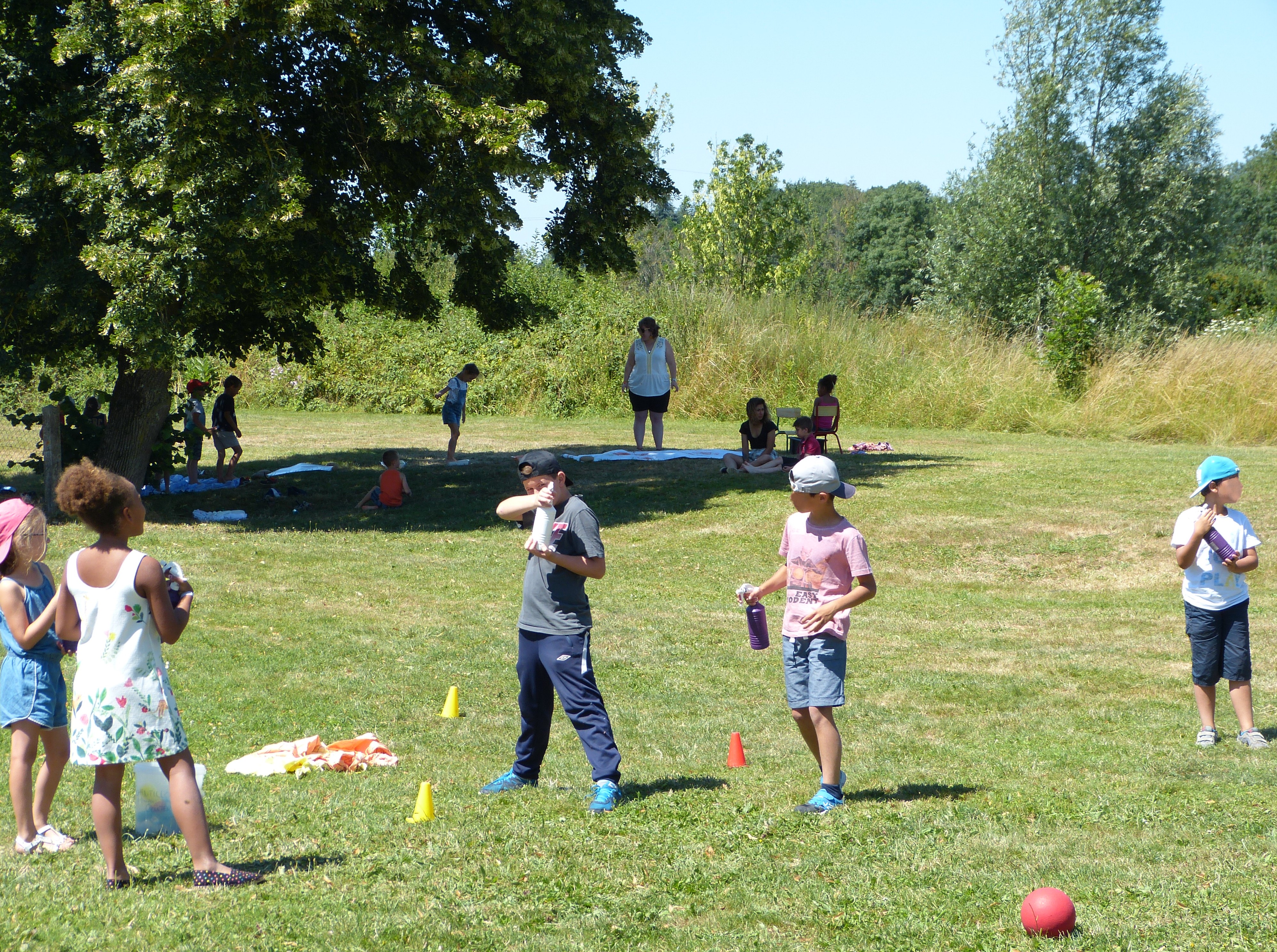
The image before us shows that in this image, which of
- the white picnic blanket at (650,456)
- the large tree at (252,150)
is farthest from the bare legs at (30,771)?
the white picnic blanket at (650,456)

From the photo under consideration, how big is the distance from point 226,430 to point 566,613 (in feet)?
47.6

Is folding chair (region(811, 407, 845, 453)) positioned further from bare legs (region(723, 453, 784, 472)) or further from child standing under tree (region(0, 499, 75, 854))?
child standing under tree (region(0, 499, 75, 854))

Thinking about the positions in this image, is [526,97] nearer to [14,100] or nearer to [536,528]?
[14,100]

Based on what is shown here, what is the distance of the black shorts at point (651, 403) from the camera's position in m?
20.3

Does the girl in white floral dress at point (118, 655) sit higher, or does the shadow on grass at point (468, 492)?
the girl in white floral dress at point (118, 655)

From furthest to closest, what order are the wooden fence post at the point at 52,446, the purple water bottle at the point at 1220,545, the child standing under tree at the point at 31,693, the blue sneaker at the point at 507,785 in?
the wooden fence post at the point at 52,446, the purple water bottle at the point at 1220,545, the blue sneaker at the point at 507,785, the child standing under tree at the point at 31,693

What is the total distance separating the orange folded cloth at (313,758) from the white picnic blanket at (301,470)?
1302 cm

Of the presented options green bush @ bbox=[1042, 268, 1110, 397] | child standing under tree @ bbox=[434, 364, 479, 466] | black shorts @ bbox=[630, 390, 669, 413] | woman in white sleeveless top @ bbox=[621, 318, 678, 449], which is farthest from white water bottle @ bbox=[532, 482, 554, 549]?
green bush @ bbox=[1042, 268, 1110, 397]

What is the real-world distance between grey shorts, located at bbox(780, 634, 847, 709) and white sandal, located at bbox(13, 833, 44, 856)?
11.2 ft

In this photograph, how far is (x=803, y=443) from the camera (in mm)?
18219

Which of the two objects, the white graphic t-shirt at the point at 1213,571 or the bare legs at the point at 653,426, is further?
the bare legs at the point at 653,426

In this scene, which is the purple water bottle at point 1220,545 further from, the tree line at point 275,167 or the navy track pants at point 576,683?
the tree line at point 275,167

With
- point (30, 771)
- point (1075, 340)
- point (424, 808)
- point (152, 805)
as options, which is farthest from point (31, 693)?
point (1075, 340)

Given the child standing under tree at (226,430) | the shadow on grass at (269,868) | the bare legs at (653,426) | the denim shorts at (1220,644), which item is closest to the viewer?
the shadow on grass at (269,868)
